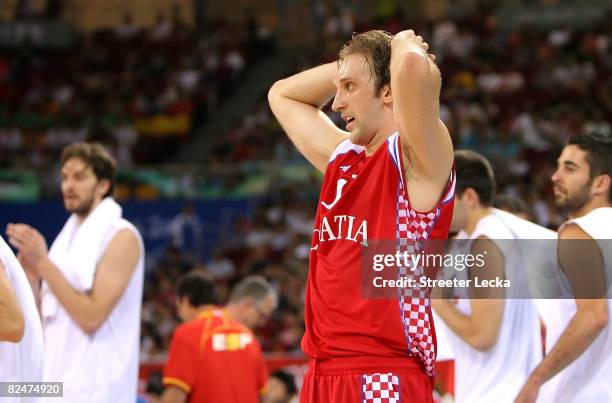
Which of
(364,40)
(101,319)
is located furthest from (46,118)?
(364,40)

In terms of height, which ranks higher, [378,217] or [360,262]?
[378,217]

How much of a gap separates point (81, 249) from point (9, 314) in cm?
175

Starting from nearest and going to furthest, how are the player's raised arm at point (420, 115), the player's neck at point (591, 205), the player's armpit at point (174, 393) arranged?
the player's raised arm at point (420, 115)
the player's neck at point (591, 205)
the player's armpit at point (174, 393)

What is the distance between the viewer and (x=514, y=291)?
5.40m

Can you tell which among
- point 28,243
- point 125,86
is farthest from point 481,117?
point 28,243

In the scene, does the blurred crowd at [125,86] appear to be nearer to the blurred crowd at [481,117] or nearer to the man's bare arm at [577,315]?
the blurred crowd at [481,117]

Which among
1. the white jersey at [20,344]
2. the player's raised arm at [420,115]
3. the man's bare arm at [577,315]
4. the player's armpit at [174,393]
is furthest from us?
the player's armpit at [174,393]

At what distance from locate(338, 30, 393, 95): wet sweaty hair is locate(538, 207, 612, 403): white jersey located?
157 centimetres

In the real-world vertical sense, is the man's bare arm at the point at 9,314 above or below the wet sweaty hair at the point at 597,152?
below

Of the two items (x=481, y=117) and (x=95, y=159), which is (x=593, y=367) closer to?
(x=95, y=159)

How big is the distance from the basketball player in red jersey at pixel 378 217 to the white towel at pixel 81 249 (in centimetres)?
198

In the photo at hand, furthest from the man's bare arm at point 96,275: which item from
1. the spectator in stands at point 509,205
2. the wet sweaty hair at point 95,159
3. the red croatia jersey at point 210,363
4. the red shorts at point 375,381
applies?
the spectator in stands at point 509,205

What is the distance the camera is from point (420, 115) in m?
3.27

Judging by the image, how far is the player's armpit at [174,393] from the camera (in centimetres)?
643
